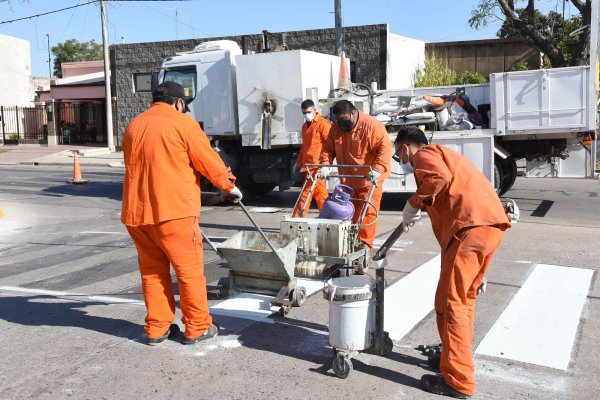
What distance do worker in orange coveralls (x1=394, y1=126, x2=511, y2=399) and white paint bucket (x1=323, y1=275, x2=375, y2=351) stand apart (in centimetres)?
47

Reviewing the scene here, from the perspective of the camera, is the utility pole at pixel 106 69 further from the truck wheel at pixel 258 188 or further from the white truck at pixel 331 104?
the truck wheel at pixel 258 188

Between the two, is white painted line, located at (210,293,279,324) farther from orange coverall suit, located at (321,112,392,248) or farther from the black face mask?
the black face mask

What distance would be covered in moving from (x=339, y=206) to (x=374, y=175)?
1.69ft

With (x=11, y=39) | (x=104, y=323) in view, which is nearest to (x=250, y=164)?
(x=104, y=323)

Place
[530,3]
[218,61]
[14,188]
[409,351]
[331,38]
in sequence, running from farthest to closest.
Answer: [331,38]
[530,3]
[14,188]
[218,61]
[409,351]

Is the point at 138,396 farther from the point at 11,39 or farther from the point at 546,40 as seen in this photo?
the point at 11,39

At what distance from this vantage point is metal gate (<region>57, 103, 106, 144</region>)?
34750 millimetres

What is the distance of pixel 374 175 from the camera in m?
7.19

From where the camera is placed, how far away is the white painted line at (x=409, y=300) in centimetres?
550

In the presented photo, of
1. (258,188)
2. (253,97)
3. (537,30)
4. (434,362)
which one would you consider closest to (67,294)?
(434,362)

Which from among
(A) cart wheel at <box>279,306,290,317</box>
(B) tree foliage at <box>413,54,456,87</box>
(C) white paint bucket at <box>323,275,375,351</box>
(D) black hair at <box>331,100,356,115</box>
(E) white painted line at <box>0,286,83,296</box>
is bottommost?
(E) white painted line at <box>0,286,83,296</box>

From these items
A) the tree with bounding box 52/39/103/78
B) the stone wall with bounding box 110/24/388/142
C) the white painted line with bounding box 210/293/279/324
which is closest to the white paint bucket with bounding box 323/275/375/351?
the white painted line with bounding box 210/293/279/324

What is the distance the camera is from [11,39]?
1690 inches

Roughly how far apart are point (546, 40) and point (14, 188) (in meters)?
15.0
